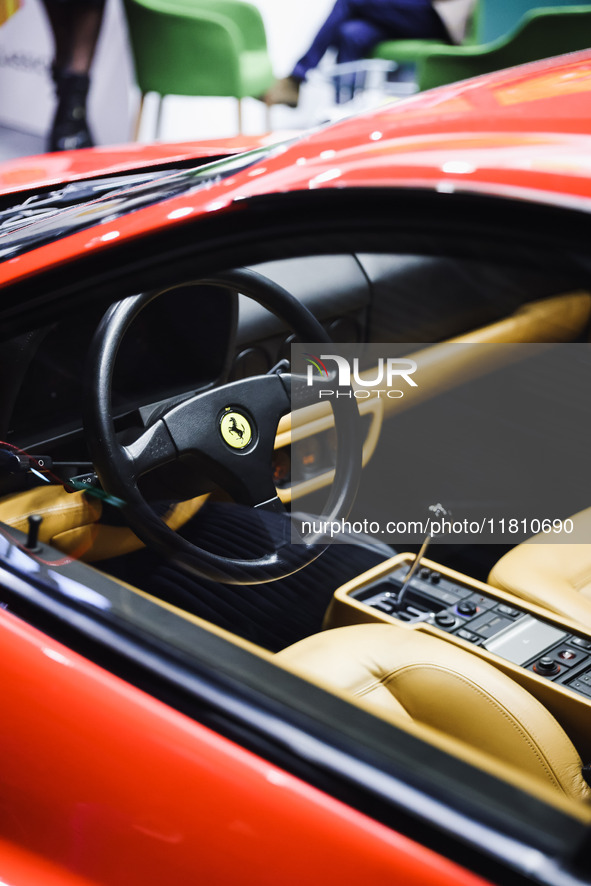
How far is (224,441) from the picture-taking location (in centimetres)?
112

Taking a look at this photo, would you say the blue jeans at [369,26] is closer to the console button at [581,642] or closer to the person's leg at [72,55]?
the person's leg at [72,55]

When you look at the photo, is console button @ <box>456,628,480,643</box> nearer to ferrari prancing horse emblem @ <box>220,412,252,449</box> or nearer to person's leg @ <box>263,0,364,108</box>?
ferrari prancing horse emblem @ <box>220,412,252,449</box>

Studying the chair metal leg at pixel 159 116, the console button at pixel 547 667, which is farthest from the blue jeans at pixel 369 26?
the console button at pixel 547 667

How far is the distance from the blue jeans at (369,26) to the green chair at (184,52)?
99 centimetres

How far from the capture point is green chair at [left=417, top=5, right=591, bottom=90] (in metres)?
4.11

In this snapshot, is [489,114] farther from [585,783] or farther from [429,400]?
[429,400]

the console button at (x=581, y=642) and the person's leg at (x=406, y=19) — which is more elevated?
the person's leg at (x=406, y=19)

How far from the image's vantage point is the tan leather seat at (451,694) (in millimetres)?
837

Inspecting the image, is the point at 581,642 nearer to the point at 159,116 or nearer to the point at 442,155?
the point at 442,155

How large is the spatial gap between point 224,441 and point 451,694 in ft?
1.42

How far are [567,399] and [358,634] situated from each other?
628 mm

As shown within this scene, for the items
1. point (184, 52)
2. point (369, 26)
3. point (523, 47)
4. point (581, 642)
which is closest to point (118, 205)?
point (581, 642)

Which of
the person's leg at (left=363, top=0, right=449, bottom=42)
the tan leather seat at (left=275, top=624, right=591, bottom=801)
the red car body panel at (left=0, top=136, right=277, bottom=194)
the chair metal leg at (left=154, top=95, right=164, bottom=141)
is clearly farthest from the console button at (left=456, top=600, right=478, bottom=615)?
the person's leg at (left=363, top=0, right=449, bottom=42)

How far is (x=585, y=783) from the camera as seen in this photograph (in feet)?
2.84
